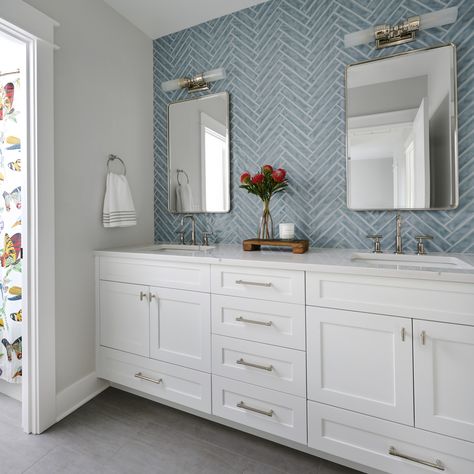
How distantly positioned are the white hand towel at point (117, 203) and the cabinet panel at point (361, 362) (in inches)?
53.6

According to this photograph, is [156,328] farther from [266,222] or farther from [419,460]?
[419,460]

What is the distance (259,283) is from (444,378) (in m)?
0.81

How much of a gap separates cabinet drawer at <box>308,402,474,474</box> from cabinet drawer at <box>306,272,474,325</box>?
0.46 metres

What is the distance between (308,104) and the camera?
6.36ft

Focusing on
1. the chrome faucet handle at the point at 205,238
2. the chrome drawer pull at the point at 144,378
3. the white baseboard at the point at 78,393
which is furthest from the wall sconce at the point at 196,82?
the white baseboard at the point at 78,393

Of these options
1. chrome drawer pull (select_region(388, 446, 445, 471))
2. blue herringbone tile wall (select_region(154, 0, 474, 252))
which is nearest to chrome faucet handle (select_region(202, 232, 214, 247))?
blue herringbone tile wall (select_region(154, 0, 474, 252))

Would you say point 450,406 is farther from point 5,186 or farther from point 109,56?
point 109,56

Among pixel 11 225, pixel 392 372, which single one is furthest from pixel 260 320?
pixel 11 225

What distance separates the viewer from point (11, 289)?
1.86 meters

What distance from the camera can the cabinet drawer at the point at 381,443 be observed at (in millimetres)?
1153

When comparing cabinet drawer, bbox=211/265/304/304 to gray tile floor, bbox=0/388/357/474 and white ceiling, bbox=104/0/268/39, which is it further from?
white ceiling, bbox=104/0/268/39

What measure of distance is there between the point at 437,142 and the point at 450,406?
50.4 inches

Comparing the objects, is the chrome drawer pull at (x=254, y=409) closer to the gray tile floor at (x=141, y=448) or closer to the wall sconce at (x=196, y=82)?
the gray tile floor at (x=141, y=448)

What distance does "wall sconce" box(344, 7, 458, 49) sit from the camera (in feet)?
5.11
